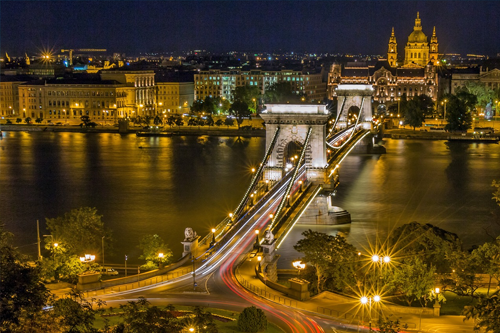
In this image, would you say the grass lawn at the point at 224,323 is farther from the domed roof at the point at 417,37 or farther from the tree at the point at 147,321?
the domed roof at the point at 417,37

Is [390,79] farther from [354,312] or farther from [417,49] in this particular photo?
[354,312]

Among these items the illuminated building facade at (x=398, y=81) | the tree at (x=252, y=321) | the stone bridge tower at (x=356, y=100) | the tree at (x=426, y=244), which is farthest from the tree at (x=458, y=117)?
the tree at (x=252, y=321)

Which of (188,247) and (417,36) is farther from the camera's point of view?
(417,36)

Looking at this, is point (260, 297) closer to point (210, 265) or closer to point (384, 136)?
point (210, 265)

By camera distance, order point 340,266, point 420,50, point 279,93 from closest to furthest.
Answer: point 340,266
point 279,93
point 420,50

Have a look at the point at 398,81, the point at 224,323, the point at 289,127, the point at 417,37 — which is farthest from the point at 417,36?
the point at 224,323

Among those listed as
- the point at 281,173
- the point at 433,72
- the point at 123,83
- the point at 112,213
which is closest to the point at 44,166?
the point at 112,213
